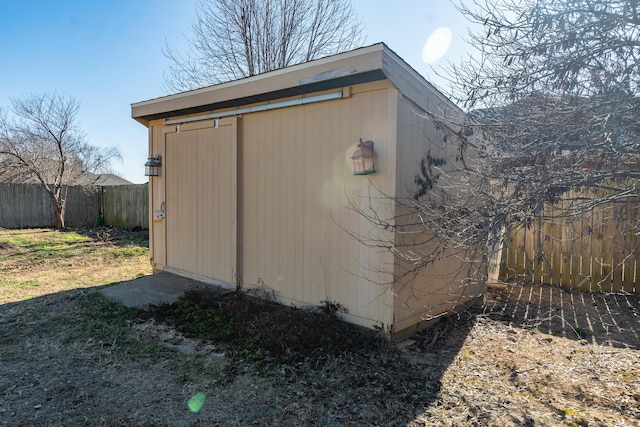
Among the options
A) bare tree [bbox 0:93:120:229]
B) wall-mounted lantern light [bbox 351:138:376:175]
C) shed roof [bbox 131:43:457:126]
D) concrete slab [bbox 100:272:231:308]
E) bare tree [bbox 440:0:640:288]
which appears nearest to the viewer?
bare tree [bbox 440:0:640:288]

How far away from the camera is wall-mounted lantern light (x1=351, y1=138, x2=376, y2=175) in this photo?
10.5 feet

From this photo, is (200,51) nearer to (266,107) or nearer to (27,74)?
(27,74)

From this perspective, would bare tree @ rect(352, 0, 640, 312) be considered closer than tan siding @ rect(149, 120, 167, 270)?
Yes

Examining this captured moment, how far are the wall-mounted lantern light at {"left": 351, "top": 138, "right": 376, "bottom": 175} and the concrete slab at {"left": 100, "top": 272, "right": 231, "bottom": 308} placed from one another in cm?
225

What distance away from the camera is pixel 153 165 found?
17.6ft

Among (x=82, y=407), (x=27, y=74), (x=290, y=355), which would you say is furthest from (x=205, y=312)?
(x=27, y=74)

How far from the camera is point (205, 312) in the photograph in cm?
387

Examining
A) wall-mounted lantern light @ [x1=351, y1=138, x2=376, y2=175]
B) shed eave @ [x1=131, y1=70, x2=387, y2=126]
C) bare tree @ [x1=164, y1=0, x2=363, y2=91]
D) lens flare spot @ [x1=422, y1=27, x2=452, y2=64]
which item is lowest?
wall-mounted lantern light @ [x1=351, y1=138, x2=376, y2=175]

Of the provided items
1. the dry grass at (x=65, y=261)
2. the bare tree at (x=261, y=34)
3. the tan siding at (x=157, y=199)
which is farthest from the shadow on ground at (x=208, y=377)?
the bare tree at (x=261, y=34)

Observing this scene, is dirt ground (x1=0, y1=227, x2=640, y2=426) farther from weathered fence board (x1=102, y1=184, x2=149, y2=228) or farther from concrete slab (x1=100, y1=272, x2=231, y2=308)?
weathered fence board (x1=102, y1=184, x2=149, y2=228)

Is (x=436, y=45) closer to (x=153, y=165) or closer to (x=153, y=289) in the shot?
(x=153, y=165)

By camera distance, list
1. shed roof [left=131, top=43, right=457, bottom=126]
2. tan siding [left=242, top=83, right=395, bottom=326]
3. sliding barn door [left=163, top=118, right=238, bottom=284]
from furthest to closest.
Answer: sliding barn door [left=163, top=118, right=238, bottom=284] → tan siding [left=242, top=83, right=395, bottom=326] → shed roof [left=131, top=43, right=457, bottom=126]

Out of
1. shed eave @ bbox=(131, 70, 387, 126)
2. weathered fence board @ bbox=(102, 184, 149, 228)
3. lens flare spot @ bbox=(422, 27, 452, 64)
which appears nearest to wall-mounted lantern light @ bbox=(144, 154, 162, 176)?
shed eave @ bbox=(131, 70, 387, 126)

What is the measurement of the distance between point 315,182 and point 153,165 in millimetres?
2916
